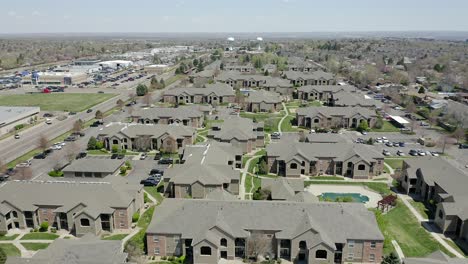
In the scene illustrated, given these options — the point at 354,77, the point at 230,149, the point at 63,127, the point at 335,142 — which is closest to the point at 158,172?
the point at 230,149

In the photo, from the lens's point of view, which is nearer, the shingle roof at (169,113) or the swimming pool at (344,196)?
the swimming pool at (344,196)

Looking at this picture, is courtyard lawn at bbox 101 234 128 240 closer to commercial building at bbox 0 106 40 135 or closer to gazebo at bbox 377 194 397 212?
gazebo at bbox 377 194 397 212

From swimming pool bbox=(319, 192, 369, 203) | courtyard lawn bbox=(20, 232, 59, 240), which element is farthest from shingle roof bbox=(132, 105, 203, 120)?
courtyard lawn bbox=(20, 232, 59, 240)

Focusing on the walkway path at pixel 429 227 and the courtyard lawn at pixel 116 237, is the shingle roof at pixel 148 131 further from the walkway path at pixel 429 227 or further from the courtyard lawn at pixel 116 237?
the walkway path at pixel 429 227

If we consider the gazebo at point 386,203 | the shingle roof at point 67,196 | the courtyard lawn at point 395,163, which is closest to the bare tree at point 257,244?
the shingle roof at point 67,196

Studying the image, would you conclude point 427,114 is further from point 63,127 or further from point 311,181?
point 63,127

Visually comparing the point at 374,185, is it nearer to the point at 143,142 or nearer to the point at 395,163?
the point at 395,163
